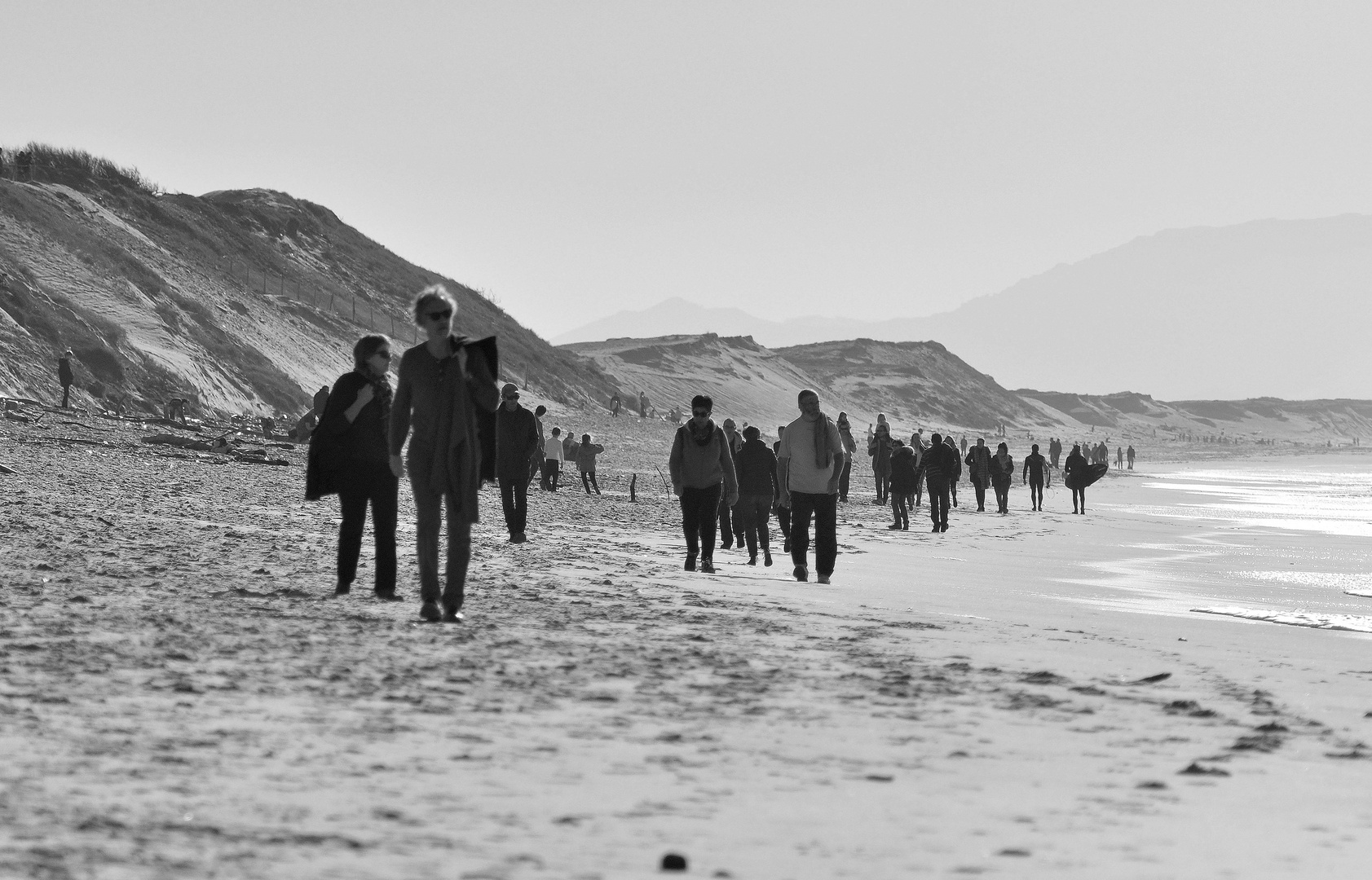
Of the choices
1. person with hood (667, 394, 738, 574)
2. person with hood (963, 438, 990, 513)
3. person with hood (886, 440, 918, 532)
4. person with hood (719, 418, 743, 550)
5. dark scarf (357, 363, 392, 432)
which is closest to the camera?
dark scarf (357, 363, 392, 432)

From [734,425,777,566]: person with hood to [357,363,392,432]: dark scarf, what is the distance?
17.7ft

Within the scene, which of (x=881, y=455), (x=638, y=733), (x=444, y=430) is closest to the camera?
Result: (x=638, y=733)

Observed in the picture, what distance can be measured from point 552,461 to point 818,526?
13.3 metres

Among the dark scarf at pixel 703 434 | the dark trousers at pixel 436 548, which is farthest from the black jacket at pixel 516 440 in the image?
the dark trousers at pixel 436 548

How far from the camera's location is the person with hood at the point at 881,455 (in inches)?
863

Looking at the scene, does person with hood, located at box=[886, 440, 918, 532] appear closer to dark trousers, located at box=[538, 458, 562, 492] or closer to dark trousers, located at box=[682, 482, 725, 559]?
dark trousers, located at box=[538, 458, 562, 492]

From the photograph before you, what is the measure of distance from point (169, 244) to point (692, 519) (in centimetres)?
5260

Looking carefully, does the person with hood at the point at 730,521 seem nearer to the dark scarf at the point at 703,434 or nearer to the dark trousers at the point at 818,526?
the dark scarf at the point at 703,434

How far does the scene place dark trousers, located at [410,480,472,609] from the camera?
6.45 meters

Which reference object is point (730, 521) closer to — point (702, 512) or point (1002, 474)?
point (702, 512)

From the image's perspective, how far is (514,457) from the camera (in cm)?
1252

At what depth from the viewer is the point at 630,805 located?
3.32m

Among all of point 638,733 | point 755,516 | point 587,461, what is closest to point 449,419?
point 638,733

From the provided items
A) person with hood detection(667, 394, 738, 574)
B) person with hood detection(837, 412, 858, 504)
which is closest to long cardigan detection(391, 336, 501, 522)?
person with hood detection(667, 394, 738, 574)
